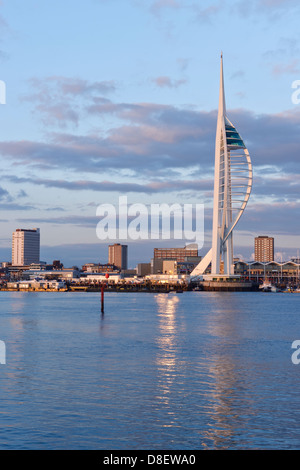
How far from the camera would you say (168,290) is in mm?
171750

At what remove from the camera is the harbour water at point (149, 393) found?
17516mm

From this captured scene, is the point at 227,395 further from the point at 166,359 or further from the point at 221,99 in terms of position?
the point at 221,99

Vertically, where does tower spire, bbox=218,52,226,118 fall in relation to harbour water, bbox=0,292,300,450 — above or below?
above

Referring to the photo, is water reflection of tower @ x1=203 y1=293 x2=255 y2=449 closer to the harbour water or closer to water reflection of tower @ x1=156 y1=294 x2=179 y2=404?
the harbour water

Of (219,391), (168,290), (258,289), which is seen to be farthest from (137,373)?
(258,289)

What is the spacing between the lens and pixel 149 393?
76.5 feet

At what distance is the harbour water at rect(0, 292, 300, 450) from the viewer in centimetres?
1752

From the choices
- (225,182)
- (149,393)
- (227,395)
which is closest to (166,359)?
(149,393)

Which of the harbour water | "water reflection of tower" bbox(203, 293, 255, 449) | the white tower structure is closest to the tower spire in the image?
the white tower structure

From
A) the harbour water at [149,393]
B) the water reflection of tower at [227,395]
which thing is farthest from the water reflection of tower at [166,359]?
the water reflection of tower at [227,395]

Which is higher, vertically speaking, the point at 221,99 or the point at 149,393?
the point at 221,99

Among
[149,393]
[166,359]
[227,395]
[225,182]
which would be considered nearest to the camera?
[227,395]
